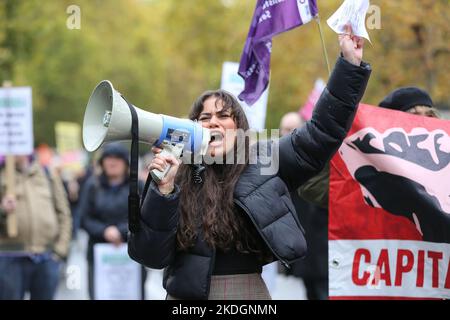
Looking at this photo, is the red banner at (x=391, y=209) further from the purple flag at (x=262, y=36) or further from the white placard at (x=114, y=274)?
the white placard at (x=114, y=274)

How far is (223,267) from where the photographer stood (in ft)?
11.9

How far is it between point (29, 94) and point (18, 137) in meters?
0.44

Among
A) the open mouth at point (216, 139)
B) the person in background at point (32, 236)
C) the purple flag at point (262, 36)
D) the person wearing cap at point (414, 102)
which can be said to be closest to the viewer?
the open mouth at point (216, 139)

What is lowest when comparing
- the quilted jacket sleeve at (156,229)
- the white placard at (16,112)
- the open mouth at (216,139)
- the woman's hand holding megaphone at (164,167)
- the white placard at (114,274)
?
the white placard at (114,274)

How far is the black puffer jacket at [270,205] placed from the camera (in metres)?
3.51

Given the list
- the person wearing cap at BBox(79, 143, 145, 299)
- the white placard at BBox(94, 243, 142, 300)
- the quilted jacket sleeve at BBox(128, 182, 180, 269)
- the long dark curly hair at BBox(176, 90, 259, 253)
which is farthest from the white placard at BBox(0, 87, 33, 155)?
the quilted jacket sleeve at BBox(128, 182, 180, 269)

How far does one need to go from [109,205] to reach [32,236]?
73cm

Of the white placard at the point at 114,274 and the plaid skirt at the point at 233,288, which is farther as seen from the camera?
the white placard at the point at 114,274

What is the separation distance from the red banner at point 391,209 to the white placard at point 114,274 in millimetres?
3408

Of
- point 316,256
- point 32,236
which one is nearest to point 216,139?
point 316,256

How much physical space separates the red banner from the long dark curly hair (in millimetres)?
903

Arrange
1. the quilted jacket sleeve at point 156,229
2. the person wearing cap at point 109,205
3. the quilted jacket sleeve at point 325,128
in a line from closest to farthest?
the quilted jacket sleeve at point 156,229 < the quilted jacket sleeve at point 325,128 < the person wearing cap at point 109,205

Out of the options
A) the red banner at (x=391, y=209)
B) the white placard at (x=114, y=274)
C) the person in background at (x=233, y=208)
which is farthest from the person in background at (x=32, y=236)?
the person in background at (x=233, y=208)
